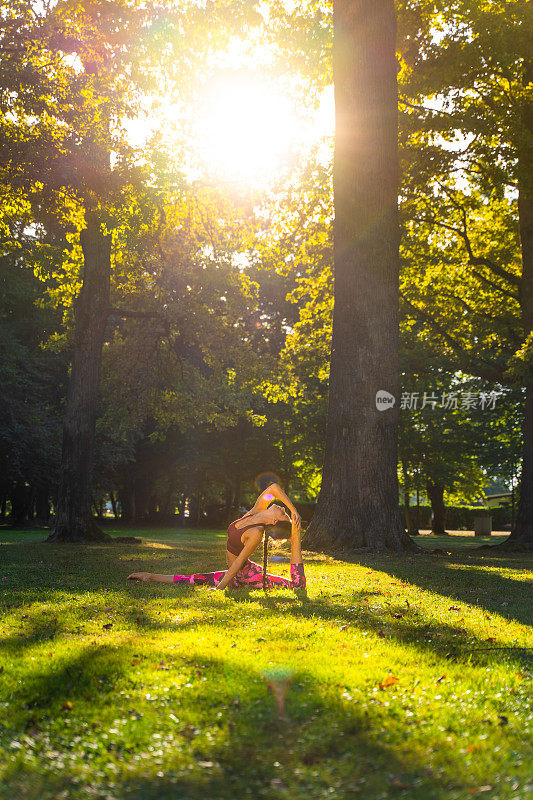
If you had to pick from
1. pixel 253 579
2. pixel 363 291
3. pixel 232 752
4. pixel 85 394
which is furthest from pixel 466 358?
pixel 232 752

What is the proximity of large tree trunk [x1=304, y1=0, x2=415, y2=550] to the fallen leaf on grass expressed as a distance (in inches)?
391

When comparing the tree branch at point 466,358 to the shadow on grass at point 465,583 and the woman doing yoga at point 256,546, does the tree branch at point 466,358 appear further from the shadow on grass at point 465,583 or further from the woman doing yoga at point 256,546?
the woman doing yoga at point 256,546

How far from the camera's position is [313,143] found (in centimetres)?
2214

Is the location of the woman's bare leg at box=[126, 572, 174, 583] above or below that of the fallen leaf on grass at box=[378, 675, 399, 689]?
below

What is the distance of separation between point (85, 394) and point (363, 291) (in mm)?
9655

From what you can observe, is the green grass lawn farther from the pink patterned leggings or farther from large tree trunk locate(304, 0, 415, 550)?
large tree trunk locate(304, 0, 415, 550)

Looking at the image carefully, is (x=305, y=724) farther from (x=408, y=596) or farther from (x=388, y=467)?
(x=388, y=467)

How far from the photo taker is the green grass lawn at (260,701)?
304cm

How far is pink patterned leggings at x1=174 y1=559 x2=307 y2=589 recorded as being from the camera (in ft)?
29.1

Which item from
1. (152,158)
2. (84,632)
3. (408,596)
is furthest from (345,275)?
(84,632)

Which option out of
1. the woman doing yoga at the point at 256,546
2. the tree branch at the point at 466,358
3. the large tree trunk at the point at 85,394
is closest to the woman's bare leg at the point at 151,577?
the woman doing yoga at the point at 256,546

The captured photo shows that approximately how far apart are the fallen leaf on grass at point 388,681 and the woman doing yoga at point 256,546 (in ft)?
12.7

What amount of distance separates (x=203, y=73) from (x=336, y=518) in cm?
1338

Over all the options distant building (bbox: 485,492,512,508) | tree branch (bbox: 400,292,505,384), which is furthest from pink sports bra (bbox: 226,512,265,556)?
distant building (bbox: 485,492,512,508)
